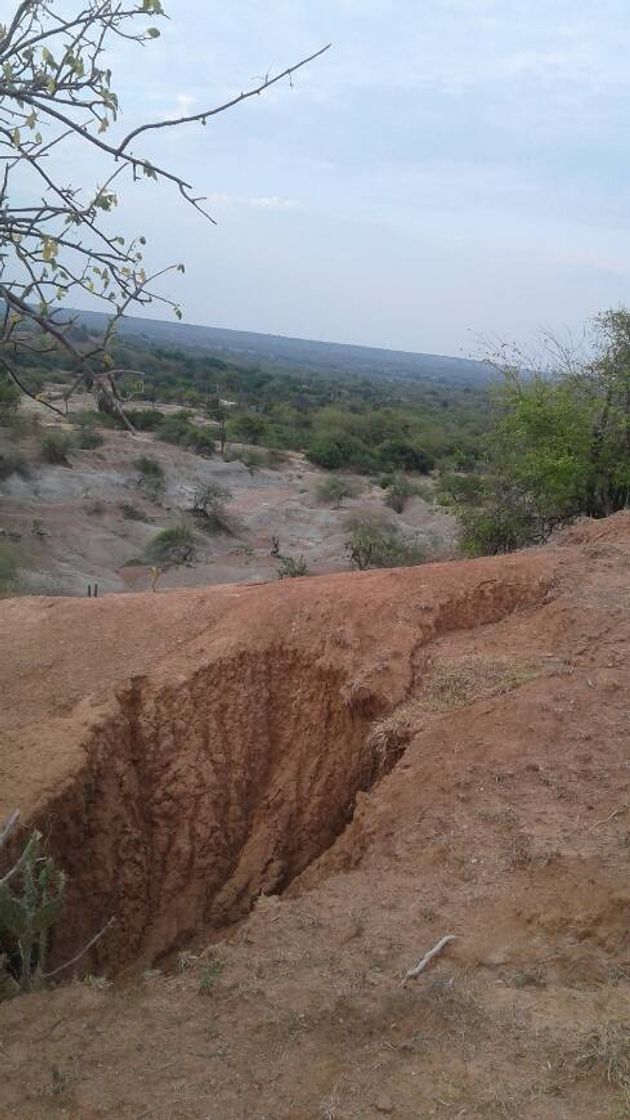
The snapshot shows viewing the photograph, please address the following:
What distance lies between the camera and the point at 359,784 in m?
6.01

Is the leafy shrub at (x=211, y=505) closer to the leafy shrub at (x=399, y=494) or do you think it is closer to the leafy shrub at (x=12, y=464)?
the leafy shrub at (x=12, y=464)

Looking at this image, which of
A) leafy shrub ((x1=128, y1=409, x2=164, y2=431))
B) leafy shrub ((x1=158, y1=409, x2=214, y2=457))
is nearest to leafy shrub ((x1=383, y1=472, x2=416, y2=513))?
leafy shrub ((x1=158, y1=409, x2=214, y2=457))

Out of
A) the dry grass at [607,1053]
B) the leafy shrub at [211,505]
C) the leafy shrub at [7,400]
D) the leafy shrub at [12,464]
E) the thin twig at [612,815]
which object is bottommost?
the leafy shrub at [211,505]

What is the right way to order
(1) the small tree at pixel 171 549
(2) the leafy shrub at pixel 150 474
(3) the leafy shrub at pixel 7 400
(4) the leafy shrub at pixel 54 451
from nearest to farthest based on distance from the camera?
(1) the small tree at pixel 171 549, (3) the leafy shrub at pixel 7 400, (4) the leafy shrub at pixel 54 451, (2) the leafy shrub at pixel 150 474

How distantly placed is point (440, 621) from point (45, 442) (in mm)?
19759

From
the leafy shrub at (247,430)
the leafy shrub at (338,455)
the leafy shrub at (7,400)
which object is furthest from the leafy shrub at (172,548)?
the leafy shrub at (247,430)

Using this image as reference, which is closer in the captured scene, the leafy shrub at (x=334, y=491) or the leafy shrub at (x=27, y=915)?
the leafy shrub at (x=27, y=915)

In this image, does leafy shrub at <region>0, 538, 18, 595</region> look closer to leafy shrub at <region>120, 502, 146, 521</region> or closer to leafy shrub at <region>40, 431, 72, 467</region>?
leafy shrub at <region>120, 502, 146, 521</region>

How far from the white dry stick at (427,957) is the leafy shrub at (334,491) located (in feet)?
69.1

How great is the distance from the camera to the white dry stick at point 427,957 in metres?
3.70

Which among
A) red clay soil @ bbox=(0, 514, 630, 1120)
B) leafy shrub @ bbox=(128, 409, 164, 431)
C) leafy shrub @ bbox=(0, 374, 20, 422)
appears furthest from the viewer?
leafy shrub @ bbox=(128, 409, 164, 431)

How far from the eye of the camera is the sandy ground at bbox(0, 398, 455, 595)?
17.8 meters

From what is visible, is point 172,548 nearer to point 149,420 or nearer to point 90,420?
point 90,420

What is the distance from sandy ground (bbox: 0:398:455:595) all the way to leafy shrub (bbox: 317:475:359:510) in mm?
244
